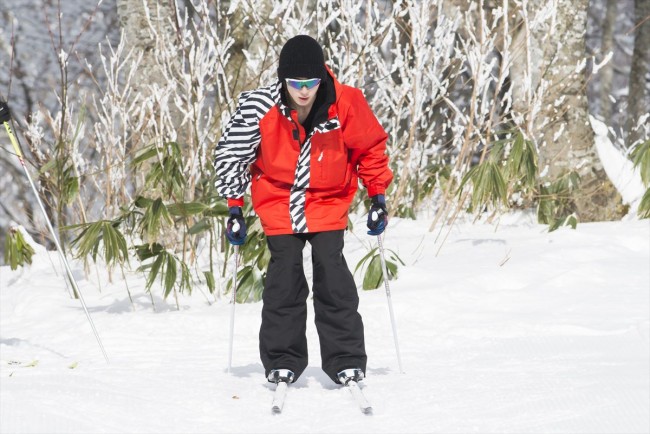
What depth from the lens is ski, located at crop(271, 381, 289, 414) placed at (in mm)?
3357

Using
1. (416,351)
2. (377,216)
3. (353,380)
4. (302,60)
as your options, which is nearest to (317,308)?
(353,380)

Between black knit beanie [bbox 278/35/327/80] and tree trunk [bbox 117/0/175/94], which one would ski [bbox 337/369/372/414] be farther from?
tree trunk [bbox 117/0/175/94]

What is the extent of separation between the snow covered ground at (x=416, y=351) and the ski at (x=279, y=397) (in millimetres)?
33

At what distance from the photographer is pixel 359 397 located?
3389 mm

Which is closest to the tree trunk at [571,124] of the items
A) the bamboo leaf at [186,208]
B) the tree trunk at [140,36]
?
the tree trunk at [140,36]

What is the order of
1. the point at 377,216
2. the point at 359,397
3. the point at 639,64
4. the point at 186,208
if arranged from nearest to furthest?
1. the point at 359,397
2. the point at 377,216
3. the point at 186,208
4. the point at 639,64

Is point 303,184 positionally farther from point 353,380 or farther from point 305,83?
point 353,380

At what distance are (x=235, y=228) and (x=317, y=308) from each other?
45cm

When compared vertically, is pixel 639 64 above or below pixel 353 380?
below

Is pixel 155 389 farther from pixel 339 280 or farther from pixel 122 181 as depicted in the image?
pixel 122 181

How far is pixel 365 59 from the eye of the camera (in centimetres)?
577

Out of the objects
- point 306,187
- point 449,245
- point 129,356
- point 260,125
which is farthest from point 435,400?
point 449,245

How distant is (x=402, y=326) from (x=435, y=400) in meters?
1.30

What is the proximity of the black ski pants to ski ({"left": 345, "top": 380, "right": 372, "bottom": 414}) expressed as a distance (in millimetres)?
94
